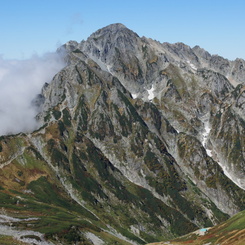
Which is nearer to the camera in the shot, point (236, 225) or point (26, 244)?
point (236, 225)

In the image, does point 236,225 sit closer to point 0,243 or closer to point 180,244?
point 180,244

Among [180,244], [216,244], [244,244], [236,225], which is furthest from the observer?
[180,244]

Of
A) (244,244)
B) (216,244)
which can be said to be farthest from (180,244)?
(244,244)

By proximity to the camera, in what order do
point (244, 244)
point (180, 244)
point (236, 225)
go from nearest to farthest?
1. point (244, 244)
2. point (236, 225)
3. point (180, 244)

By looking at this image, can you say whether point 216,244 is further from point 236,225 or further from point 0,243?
point 0,243

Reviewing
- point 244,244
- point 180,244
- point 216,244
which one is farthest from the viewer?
point 180,244

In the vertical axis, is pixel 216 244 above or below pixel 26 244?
below

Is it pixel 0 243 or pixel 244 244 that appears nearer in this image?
pixel 244 244

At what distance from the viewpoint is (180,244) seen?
19550 centimetres

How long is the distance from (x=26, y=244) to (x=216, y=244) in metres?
105

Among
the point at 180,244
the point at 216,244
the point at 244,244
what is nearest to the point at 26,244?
the point at 180,244

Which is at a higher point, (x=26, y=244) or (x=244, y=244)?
(x=26, y=244)

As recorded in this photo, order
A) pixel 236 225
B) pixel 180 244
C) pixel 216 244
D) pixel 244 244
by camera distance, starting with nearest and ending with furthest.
Result: pixel 244 244 → pixel 216 244 → pixel 236 225 → pixel 180 244

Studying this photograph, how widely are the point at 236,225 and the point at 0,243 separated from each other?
124128 millimetres
